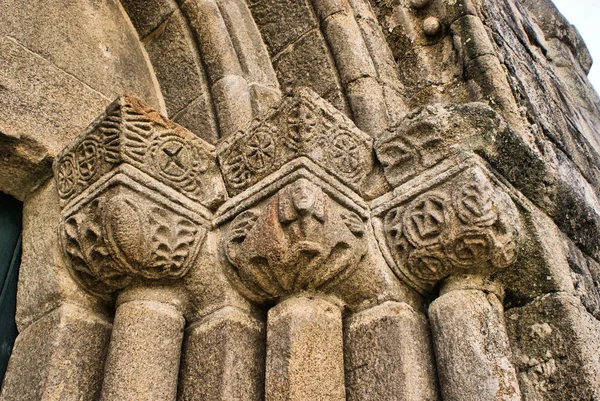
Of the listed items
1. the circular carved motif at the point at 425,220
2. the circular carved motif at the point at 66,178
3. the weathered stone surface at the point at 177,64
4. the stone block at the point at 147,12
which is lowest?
the circular carved motif at the point at 425,220

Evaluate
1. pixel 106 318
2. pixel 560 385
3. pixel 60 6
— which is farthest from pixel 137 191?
pixel 560 385

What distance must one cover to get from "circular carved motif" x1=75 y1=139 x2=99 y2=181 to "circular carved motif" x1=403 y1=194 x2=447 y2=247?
1079mm

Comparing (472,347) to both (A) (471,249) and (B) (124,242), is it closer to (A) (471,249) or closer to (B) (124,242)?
(A) (471,249)

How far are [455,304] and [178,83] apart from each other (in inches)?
66.0

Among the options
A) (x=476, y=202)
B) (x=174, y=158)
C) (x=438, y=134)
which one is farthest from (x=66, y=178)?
(x=476, y=202)

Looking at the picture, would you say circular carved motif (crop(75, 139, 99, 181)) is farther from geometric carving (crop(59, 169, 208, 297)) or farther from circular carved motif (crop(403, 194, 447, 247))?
circular carved motif (crop(403, 194, 447, 247))

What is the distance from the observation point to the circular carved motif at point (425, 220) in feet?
5.82

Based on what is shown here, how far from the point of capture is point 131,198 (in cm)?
186

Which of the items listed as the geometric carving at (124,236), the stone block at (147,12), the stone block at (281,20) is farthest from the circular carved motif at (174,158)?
the stone block at (147,12)

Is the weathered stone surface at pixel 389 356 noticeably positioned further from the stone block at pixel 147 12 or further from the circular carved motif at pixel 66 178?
the stone block at pixel 147 12

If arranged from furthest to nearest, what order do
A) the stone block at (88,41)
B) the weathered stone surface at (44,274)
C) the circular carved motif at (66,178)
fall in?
the stone block at (88,41), the circular carved motif at (66,178), the weathered stone surface at (44,274)

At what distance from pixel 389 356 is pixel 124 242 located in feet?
2.89

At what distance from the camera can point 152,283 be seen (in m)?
1.90

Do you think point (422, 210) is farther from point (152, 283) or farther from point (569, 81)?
point (569, 81)
